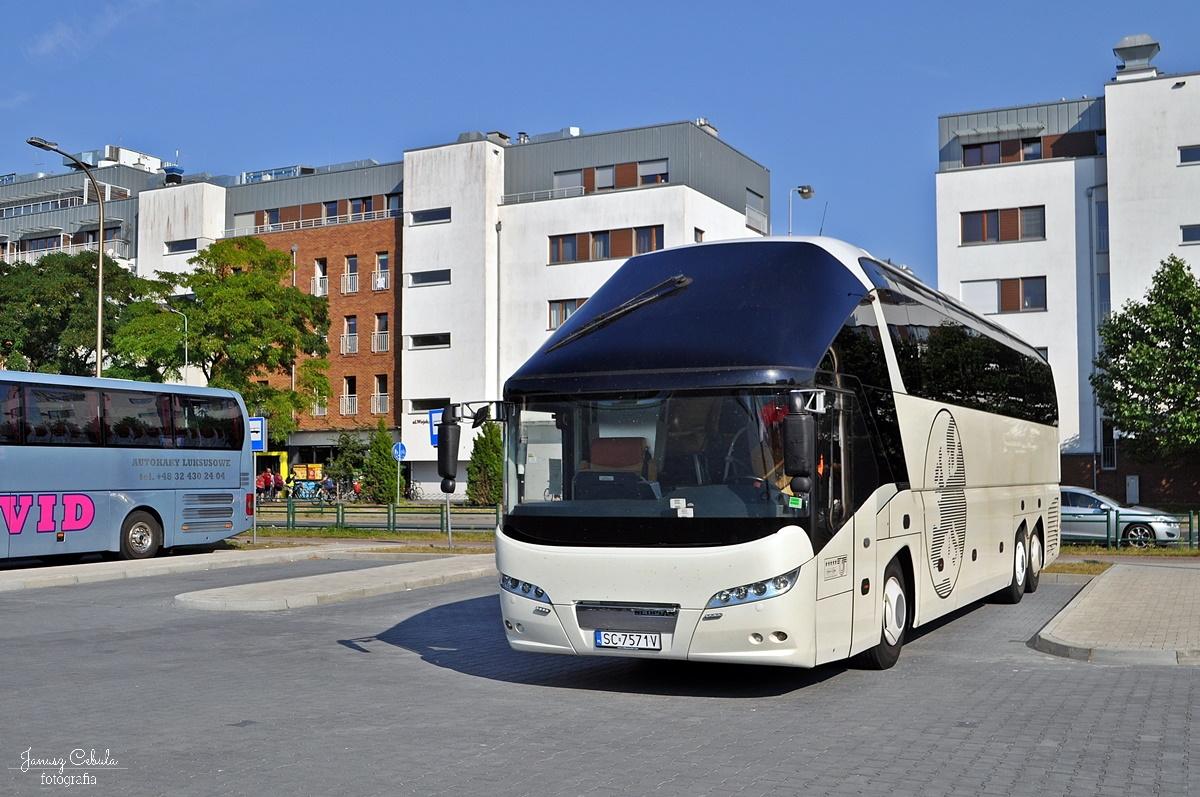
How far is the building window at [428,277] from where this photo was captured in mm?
56438

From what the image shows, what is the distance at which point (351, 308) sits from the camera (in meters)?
60.8

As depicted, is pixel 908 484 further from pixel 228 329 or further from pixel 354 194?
pixel 354 194

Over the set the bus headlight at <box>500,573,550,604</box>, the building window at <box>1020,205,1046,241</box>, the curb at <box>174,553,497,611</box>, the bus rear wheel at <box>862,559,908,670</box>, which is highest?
the building window at <box>1020,205,1046,241</box>

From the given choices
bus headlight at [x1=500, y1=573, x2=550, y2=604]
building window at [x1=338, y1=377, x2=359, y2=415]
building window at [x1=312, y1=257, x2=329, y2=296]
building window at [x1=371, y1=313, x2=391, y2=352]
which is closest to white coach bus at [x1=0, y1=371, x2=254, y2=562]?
bus headlight at [x1=500, y1=573, x2=550, y2=604]

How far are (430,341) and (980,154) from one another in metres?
25.3

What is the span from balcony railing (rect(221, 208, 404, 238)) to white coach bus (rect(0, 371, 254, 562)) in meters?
35.0

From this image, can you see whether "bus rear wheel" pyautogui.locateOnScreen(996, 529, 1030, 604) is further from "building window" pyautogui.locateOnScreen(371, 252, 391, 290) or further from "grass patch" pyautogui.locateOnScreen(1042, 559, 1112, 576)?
"building window" pyautogui.locateOnScreen(371, 252, 391, 290)

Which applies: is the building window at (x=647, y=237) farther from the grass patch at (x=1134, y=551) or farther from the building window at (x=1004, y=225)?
the grass patch at (x=1134, y=551)

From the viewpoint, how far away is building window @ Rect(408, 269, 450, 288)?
185ft

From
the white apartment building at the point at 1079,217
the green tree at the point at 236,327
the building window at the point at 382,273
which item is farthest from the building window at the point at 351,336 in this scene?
the white apartment building at the point at 1079,217

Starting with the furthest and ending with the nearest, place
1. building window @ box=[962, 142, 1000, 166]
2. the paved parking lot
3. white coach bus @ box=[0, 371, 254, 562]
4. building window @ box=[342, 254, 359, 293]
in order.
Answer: building window @ box=[342, 254, 359, 293], building window @ box=[962, 142, 1000, 166], white coach bus @ box=[0, 371, 254, 562], the paved parking lot

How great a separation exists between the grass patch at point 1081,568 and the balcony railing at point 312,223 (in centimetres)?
4257

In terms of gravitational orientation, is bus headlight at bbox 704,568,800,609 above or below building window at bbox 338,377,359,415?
below

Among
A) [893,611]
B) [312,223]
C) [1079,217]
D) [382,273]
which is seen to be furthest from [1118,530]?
[312,223]
